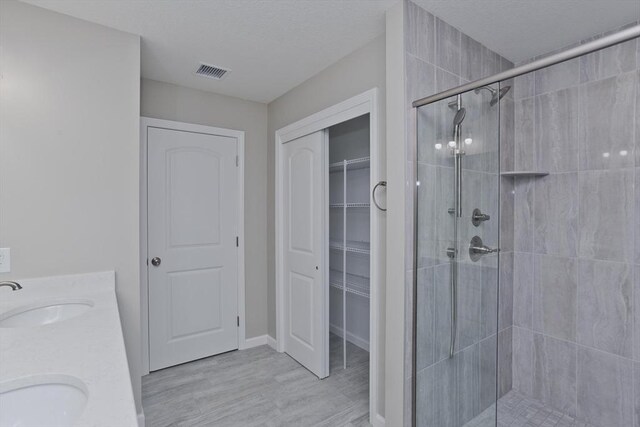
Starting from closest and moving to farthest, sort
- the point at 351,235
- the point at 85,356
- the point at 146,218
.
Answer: the point at 85,356, the point at 146,218, the point at 351,235

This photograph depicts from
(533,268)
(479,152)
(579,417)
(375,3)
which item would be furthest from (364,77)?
(579,417)

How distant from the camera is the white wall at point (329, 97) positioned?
6.68ft

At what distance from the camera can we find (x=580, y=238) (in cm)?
212

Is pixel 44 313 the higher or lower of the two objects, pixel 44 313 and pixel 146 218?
the lower

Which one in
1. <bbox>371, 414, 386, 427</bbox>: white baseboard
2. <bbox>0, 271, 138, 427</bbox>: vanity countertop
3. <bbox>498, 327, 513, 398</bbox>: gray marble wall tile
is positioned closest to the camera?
<bbox>0, 271, 138, 427</bbox>: vanity countertop

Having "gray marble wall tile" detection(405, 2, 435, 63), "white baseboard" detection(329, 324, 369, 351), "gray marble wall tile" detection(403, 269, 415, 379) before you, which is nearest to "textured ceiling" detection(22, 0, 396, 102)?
"gray marble wall tile" detection(405, 2, 435, 63)

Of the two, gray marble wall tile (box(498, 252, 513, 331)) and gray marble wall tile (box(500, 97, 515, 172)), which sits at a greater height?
gray marble wall tile (box(500, 97, 515, 172))

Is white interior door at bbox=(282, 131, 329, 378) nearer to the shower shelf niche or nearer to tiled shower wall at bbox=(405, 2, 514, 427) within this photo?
tiled shower wall at bbox=(405, 2, 514, 427)

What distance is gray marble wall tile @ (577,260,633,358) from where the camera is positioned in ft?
6.27

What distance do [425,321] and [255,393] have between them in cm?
142

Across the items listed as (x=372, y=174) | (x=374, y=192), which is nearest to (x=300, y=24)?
(x=372, y=174)

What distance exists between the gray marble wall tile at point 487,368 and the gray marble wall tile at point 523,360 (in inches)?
26.4

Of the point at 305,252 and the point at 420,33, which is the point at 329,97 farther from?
the point at 305,252

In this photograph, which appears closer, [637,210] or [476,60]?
[637,210]
